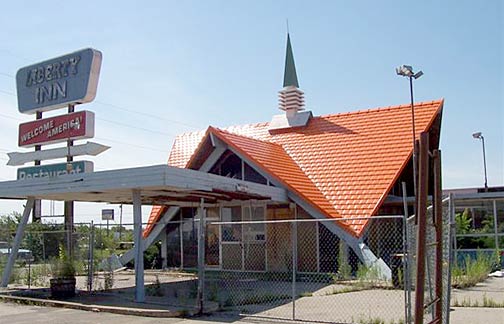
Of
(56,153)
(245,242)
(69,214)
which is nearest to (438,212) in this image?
(245,242)

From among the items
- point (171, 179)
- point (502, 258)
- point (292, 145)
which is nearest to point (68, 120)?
point (171, 179)

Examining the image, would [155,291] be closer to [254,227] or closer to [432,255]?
[254,227]

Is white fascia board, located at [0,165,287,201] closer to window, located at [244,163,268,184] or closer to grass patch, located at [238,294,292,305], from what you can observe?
window, located at [244,163,268,184]

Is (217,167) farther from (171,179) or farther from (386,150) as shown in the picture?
(171,179)

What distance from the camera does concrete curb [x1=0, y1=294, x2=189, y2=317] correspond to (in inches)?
465

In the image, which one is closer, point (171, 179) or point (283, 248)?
point (171, 179)

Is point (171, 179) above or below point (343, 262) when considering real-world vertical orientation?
above

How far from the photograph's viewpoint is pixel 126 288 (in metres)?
17.0

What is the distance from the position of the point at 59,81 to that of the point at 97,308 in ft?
32.7

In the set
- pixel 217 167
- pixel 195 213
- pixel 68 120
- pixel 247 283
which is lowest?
pixel 247 283

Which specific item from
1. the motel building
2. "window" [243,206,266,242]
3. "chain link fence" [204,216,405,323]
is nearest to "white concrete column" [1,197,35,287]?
the motel building

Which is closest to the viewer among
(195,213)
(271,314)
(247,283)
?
(271,314)

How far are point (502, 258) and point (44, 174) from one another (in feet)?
53.6

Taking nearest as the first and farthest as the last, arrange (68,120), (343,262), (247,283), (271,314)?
1. (271,314)
2. (343,262)
3. (247,283)
4. (68,120)
